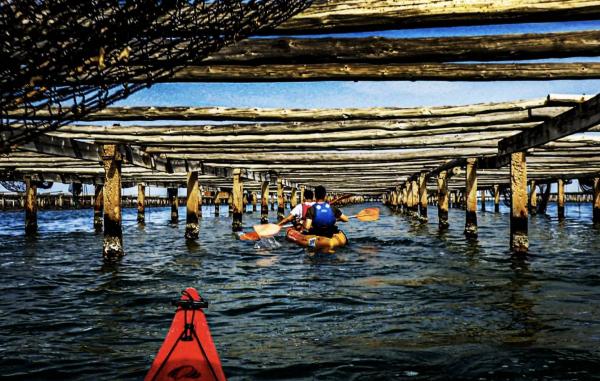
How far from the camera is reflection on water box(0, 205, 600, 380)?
409cm

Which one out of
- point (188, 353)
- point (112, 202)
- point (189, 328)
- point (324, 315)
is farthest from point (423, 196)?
point (188, 353)

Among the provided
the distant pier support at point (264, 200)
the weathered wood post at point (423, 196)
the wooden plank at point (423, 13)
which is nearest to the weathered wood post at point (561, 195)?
the weathered wood post at point (423, 196)

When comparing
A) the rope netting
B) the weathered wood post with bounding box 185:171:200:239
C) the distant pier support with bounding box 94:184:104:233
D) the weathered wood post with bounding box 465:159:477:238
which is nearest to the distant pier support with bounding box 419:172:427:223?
the weathered wood post with bounding box 465:159:477:238

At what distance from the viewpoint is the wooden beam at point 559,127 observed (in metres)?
7.00

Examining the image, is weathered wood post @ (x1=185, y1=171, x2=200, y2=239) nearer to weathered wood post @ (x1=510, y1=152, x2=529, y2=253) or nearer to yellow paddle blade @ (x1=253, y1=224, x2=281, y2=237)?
yellow paddle blade @ (x1=253, y1=224, x2=281, y2=237)

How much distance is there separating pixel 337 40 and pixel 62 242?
14145 millimetres

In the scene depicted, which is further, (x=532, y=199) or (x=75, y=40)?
(x=532, y=199)

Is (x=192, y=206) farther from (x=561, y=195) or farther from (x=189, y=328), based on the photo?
(x=561, y=195)

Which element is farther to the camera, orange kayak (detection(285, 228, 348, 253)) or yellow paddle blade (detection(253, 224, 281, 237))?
yellow paddle blade (detection(253, 224, 281, 237))

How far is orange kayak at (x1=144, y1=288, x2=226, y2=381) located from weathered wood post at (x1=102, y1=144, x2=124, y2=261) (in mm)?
7182

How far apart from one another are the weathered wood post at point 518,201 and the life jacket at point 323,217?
4025mm

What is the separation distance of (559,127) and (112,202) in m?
8.09

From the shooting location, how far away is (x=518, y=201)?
1093 cm

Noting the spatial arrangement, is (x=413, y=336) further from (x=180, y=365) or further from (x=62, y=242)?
(x=62, y=242)
